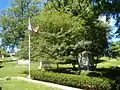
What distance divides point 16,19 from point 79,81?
4749 cm

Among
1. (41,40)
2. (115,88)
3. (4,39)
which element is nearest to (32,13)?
(4,39)

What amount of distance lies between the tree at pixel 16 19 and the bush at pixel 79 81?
130ft

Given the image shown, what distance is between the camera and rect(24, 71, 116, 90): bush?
20141mm

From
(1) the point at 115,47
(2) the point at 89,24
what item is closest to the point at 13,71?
(2) the point at 89,24

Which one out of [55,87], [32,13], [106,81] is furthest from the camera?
[32,13]

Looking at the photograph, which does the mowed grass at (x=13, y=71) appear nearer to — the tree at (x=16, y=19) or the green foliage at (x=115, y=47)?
the green foliage at (x=115, y=47)

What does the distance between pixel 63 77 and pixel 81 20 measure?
10.6m

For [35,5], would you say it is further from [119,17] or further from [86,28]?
[119,17]

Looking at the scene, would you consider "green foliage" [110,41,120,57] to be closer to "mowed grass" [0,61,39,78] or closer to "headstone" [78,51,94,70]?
"headstone" [78,51,94,70]

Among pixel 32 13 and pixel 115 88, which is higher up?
pixel 32 13

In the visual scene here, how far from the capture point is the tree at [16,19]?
66.6 metres

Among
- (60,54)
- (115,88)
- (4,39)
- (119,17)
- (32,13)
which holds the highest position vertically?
(32,13)

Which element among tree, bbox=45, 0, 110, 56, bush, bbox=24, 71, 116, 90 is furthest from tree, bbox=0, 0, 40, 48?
bush, bbox=24, 71, 116, 90

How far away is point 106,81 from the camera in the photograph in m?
20.1
